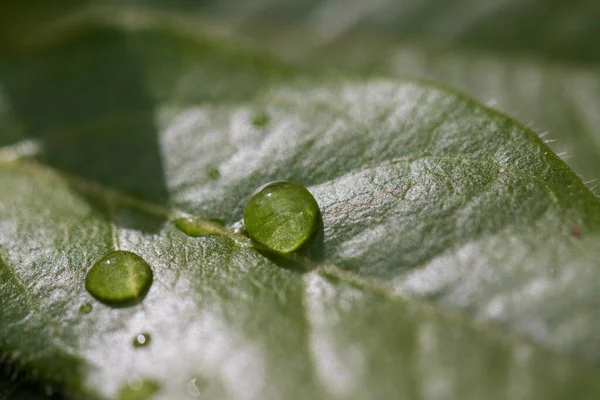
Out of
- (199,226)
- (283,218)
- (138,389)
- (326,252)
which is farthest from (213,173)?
(138,389)

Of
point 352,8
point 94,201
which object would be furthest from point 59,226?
point 352,8

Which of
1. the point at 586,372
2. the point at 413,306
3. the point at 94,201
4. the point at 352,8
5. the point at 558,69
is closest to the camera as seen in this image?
the point at 586,372

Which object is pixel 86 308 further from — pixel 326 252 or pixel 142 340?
A: pixel 326 252

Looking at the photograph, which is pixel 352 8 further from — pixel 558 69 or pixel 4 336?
pixel 4 336

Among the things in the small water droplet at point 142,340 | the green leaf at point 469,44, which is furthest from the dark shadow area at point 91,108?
the green leaf at point 469,44

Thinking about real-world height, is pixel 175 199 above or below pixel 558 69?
below

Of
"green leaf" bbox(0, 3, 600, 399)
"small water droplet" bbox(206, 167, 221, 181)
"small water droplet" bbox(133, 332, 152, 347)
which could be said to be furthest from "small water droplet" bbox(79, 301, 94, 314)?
"small water droplet" bbox(206, 167, 221, 181)

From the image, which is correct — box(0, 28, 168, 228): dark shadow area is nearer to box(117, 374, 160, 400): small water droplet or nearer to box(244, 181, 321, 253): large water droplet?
box(244, 181, 321, 253): large water droplet
